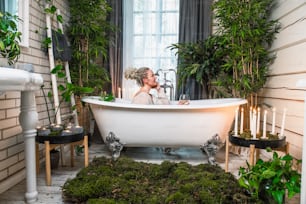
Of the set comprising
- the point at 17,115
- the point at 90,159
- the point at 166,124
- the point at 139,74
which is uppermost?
the point at 139,74

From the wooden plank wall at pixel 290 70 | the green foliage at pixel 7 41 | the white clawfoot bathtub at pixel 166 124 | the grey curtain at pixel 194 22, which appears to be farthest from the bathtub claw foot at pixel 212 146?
the green foliage at pixel 7 41

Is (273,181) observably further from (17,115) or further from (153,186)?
(17,115)

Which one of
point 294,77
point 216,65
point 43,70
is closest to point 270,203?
point 294,77

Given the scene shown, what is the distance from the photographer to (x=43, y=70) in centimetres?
273

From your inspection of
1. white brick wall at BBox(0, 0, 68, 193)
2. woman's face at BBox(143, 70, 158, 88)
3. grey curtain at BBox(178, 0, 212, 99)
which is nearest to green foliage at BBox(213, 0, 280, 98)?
grey curtain at BBox(178, 0, 212, 99)

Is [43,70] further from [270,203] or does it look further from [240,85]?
[270,203]

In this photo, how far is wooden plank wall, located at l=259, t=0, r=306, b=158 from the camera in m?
2.30

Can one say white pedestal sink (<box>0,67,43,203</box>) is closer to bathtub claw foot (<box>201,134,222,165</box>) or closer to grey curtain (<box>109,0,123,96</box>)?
bathtub claw foot (<box>201,134,222,165</box>)

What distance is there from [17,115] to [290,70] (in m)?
2.41

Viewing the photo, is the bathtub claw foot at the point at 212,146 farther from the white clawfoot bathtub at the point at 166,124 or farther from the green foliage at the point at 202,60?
the green foliage at the point at 202,60

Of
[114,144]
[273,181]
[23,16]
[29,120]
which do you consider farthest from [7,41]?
[273,181]

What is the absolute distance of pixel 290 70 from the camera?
8.18ft

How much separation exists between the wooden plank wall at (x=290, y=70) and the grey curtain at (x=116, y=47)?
1.98 metres

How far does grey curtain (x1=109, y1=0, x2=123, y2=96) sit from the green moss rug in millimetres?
1795
